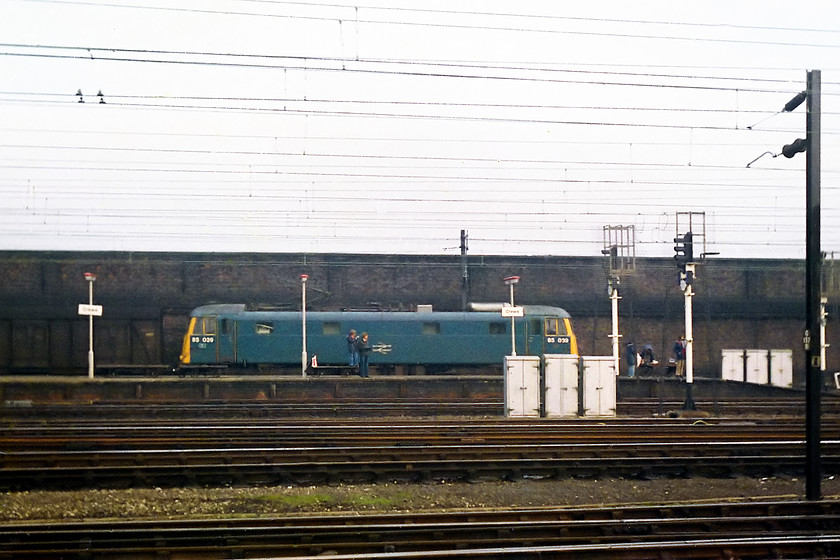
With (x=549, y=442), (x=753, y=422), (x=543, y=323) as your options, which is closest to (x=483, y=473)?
(x=549, y=442)

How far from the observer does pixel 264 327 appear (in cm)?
2936

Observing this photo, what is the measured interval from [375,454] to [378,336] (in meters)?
15.7

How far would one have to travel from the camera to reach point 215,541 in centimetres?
928

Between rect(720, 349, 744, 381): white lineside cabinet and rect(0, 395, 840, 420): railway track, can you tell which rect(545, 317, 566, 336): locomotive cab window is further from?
rect(0, 395, 840, 420): railway track

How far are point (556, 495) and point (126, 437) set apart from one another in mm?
8287

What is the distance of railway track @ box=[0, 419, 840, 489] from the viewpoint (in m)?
12.9

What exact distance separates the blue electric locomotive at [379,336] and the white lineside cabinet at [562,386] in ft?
33.6

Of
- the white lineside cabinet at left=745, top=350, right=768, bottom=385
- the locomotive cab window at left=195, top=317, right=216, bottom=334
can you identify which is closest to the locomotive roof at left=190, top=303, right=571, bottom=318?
the locomotive cab window at left=195, top=317, right=216, bottom=334

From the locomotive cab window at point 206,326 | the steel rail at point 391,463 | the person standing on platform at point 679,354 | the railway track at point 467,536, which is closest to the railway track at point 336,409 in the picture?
the person standing on platform at point 679,354

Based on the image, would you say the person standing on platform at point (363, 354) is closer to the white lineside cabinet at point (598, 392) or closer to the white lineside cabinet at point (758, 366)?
the white lineside cabinet at point (598, 392)

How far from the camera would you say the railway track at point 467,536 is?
886cm

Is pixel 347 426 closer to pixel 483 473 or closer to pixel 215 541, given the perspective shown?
A: pixel 483 473

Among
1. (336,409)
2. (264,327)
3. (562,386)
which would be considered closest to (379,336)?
(264,327)

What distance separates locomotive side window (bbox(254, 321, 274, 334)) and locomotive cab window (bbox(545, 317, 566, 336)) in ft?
31.4
